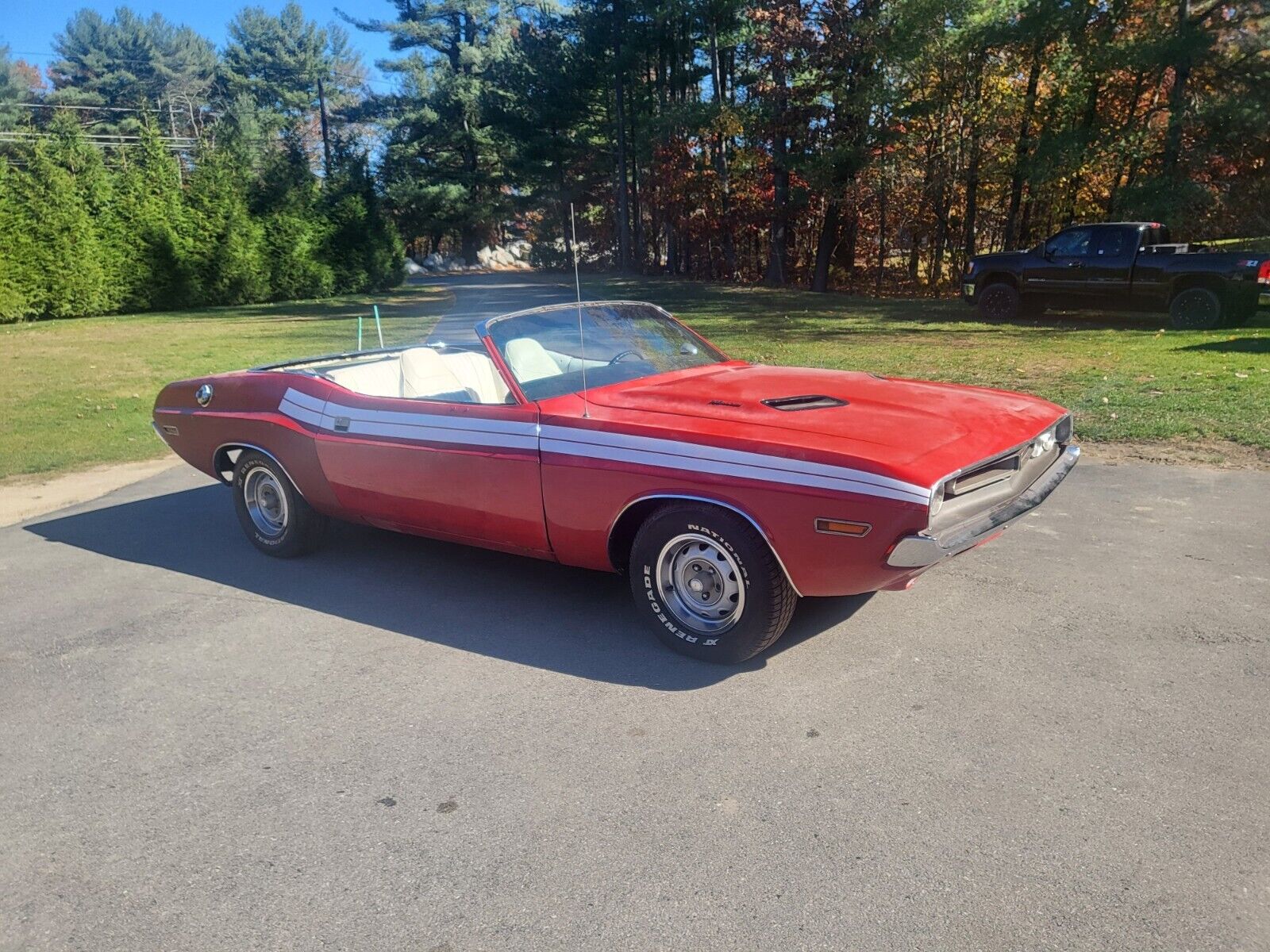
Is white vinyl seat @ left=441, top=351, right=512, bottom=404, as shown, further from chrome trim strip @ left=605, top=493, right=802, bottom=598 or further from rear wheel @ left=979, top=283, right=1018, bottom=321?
rear wheel @ left=979, top=283, right=1018, bottom=321

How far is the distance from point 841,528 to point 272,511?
11.9 ft

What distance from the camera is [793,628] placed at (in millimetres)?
4242

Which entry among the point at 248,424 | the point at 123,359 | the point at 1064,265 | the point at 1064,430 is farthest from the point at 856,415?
the point at 123,359

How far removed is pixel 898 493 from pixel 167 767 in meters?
2.73

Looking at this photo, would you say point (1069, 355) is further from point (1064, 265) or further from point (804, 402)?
point (804, 402)

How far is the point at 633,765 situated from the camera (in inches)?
126

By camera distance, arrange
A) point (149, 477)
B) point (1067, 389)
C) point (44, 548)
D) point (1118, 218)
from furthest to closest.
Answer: point (1118, 218) < point (1067, 389) < point (149, 477) < point (44, 548)

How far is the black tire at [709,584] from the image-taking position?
3697mm

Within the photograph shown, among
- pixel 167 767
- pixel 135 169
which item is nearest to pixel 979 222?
pixel 135 169

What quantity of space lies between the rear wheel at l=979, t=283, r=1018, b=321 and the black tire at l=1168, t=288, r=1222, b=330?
264 centimetres

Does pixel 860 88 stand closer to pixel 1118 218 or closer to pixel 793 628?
pixel 1118 218

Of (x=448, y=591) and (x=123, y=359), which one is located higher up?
(x=448, y=591)

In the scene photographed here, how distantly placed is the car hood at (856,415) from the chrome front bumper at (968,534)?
222 mm

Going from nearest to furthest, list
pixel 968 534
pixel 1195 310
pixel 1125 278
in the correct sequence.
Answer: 1. pixel 968 534
2. pixel 1195 310
3. pixel 1125 278
